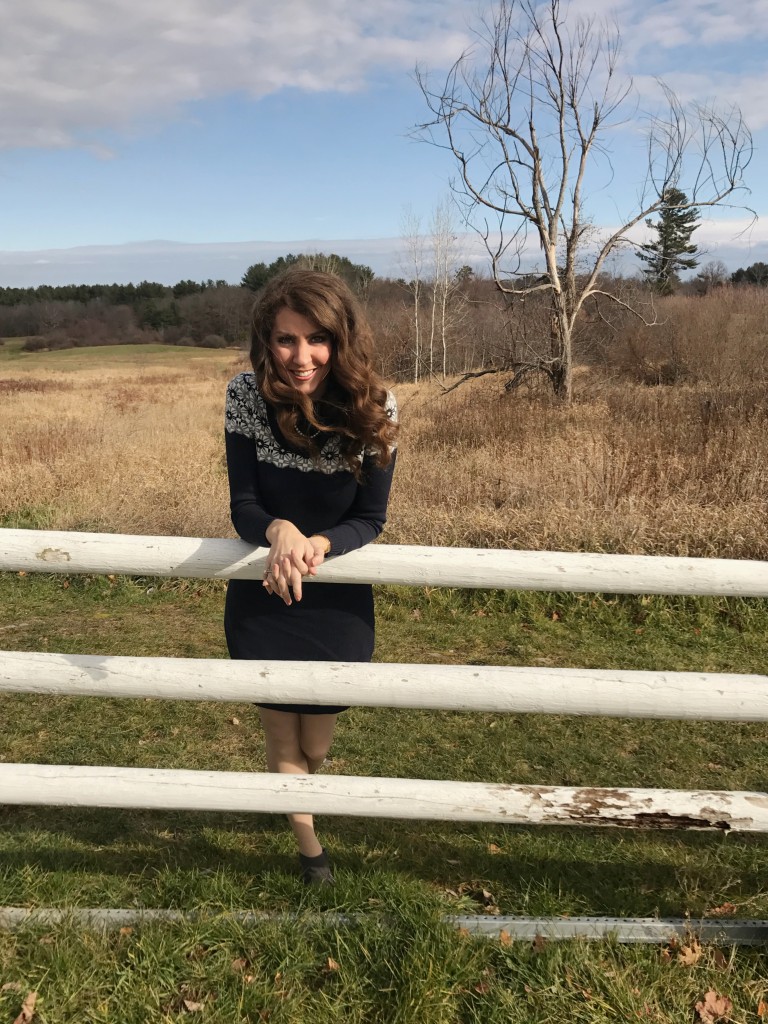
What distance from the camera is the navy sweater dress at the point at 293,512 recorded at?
2.21 metres

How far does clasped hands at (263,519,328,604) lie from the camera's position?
1922 millimetres

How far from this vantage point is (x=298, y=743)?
2.54m

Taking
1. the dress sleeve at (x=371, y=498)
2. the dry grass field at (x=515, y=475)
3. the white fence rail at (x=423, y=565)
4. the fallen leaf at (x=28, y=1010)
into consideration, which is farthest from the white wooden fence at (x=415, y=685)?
the dry grass field at (x=515, y=475)

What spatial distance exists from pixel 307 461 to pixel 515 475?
20.8 feet

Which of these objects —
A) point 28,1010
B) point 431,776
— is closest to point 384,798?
point 28,1010

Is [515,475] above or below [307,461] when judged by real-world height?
below

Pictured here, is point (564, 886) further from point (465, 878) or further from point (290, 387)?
point (290, 387)

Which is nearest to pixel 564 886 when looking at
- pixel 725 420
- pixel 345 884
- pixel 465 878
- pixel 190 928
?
pixel 465 878

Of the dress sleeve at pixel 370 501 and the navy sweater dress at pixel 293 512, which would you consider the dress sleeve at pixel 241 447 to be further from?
the dress sleeve at pixel 370 501

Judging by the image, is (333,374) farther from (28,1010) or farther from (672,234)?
(672,234)

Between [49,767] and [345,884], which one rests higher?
[49,767]

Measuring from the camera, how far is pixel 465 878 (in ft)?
8.98

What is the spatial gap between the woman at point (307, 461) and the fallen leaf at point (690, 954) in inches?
49.6

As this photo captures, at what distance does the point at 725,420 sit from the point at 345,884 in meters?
9.45
